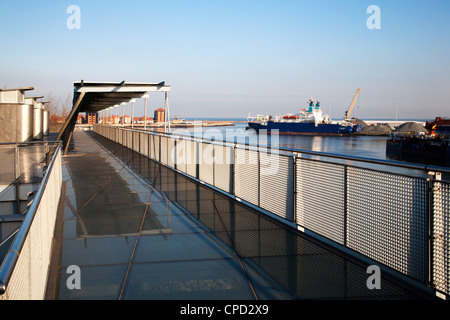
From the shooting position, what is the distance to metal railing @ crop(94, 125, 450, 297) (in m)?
3.80

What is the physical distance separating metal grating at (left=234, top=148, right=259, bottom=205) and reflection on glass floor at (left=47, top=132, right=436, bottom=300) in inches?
10.7

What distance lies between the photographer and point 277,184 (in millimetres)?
6691

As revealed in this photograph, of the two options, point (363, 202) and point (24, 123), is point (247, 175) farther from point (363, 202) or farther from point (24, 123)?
point (24, 123)

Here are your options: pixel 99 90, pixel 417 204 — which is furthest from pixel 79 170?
pixel 417 204

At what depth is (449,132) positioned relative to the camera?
68938 millimetres

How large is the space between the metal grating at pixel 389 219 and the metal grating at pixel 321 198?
0.64 feet

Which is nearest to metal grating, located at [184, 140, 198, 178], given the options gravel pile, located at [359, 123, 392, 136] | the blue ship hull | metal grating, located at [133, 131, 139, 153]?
metal grating, located at [133, 131, 139, 153]

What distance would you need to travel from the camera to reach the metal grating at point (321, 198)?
203 inches

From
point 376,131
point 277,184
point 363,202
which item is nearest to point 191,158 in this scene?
point 277,184

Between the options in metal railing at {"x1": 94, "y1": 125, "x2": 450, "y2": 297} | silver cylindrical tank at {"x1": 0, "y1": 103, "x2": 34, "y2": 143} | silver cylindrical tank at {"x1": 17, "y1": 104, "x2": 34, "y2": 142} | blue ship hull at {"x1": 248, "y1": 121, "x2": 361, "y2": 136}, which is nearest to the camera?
metal railing at {"x1": 94, "y1": 125, "x2": 450, "y2": 297}

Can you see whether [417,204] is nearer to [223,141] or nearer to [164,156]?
[223,141]

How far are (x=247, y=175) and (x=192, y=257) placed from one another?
3.33 meters

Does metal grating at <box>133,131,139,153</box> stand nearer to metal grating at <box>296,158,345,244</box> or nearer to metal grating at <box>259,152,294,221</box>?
metal grating at <box>259,152,294,221</box>

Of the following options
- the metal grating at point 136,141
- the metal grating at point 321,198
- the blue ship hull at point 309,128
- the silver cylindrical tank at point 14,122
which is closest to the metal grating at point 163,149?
the metal grating at point 136,141
